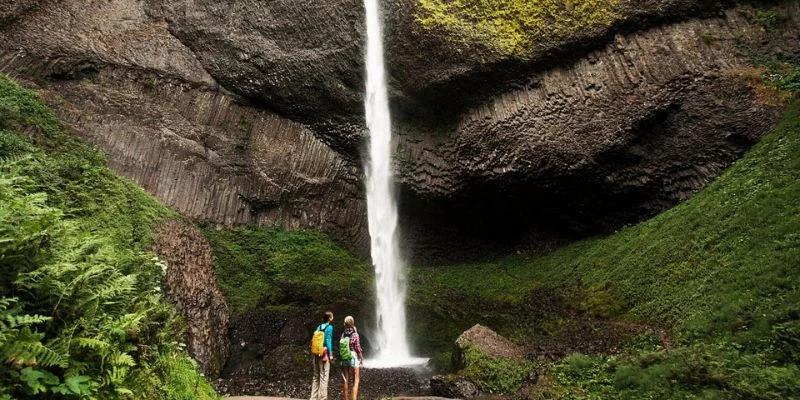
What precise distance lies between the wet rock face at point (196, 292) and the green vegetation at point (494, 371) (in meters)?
5.24

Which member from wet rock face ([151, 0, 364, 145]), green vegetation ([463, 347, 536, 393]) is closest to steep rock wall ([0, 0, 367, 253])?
wet rock face ([151, 0, 364, 145])

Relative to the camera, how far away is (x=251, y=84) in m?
Answer: 17.6

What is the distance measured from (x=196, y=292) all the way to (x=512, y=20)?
12357 mm

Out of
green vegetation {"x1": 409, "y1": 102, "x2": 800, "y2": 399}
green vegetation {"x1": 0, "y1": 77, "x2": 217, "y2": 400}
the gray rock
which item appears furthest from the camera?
the gray rock

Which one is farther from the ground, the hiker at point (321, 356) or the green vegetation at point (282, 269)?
the green vegetation at point (282, 269)

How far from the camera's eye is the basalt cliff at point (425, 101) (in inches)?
589

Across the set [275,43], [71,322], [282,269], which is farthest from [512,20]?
[71,322]

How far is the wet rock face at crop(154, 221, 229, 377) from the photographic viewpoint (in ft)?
33.1

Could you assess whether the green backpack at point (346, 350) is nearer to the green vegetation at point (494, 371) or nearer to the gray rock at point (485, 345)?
the green vegetation at point (494, 371)

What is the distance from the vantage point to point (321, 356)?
7.10 metres

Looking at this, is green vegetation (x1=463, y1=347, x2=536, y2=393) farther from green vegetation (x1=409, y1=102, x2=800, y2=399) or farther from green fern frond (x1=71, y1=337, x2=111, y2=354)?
green fern frond (x1=71, y1=337, x2=111, y2=354)

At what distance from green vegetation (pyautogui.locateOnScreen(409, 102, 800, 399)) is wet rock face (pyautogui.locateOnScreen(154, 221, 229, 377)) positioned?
5799 millimetres

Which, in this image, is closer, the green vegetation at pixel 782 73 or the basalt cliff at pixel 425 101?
the green vegetation at pixel 782 73

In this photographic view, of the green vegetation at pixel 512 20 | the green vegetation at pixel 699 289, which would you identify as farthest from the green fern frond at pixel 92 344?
the green vegetation at pixel 512 20
